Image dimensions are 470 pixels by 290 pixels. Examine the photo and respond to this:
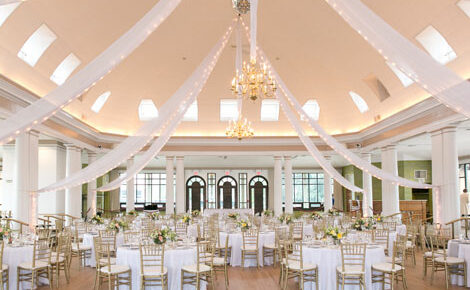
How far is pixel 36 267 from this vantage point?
8031 millimetres

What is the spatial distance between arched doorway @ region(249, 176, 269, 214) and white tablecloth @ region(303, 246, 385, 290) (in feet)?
74.8

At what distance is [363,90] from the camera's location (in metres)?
16.7

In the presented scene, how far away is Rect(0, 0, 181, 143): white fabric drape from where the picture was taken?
5082mm

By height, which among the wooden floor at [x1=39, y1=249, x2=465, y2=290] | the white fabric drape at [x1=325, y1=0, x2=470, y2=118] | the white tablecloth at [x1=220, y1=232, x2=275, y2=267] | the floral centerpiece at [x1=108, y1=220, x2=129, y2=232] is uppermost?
the white fabric drape at [x1=325, y1=0, x2=470, y2=118]

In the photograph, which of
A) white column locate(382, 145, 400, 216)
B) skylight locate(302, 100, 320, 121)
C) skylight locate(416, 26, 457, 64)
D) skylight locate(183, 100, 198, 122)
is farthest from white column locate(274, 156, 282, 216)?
skylight locate(416, 26, 457, 64)

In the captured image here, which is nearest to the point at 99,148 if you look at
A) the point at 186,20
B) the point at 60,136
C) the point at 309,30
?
the point at 60,136

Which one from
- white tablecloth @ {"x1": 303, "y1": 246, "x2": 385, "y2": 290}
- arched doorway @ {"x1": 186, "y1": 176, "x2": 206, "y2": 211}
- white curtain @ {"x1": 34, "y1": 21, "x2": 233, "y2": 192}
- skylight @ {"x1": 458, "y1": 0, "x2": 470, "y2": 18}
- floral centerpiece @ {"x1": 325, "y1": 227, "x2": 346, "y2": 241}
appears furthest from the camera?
arched doorway @ {"x1": 186, "y1": 176, "x2": 206, "y2": 211}

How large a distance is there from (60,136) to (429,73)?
13260 mm

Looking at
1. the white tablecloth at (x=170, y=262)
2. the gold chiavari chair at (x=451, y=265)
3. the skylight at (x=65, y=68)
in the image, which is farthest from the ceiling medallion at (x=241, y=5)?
the skylight at (x=65, y=68)

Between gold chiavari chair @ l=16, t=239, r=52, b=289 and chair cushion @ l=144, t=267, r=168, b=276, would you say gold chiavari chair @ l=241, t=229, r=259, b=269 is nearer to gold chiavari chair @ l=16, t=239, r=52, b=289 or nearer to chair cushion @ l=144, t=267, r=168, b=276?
chair cushion @ l=144, t=267, r=168, b=276

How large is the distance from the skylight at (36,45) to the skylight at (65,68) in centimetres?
140

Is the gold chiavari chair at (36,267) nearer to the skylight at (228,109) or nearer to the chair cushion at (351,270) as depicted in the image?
the chair cushion at (351,270)

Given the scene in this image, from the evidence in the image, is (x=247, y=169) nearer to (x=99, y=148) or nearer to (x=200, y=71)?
(x=99, y=148)

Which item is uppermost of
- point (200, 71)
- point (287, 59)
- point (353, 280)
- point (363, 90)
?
point (287, 59)
